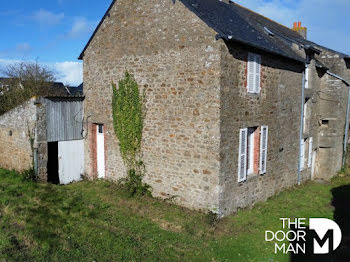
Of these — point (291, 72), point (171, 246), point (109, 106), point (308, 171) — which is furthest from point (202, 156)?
point (308, 171)

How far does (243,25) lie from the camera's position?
10.5 metres

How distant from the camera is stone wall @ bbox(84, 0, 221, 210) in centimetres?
882

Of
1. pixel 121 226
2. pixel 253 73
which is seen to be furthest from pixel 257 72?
pixel 121 226

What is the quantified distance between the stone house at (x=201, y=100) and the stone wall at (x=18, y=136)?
227cm

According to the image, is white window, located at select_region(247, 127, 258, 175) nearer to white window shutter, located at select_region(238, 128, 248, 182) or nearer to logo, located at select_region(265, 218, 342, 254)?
white window shutter, located at select_region(238, 128, 248, 182)

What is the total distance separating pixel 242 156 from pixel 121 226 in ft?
14.4

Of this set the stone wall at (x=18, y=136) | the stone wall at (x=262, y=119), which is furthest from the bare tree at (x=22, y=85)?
the stone wall at (x=262, y=119)

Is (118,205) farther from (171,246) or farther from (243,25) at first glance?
(243,25)

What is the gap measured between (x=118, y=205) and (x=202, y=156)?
3.28 metres

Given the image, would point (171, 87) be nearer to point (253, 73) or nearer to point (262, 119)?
point (253, 73)

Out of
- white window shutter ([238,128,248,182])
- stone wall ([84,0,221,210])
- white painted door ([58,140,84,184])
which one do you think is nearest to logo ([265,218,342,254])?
white window shutter ([238,128,248,182])

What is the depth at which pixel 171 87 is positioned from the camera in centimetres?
969

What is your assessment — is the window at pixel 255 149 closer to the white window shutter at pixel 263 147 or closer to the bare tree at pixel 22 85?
the white window shutter at pixel 263 147

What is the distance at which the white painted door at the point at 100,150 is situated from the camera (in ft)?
41.0
